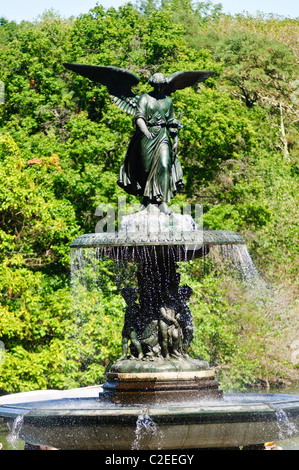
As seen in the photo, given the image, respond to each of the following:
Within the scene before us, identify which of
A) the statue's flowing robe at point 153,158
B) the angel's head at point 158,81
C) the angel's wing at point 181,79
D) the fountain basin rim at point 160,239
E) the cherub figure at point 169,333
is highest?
the angel's wing at point 181,79

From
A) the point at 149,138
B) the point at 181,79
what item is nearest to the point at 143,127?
the point at 149,138

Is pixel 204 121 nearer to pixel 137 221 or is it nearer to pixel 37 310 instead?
pixel 37 310

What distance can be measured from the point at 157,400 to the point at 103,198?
648 inches

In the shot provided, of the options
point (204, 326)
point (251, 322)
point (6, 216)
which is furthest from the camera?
point (251, 322)

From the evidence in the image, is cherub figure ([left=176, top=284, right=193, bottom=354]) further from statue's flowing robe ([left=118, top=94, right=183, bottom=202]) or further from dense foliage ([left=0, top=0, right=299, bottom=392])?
dense foliage ([left=0, top=0, right=299, bottom=392])

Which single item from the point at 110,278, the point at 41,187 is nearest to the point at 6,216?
the point at 41,187

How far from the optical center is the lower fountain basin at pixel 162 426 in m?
9.37

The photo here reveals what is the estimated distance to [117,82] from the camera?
1277cm

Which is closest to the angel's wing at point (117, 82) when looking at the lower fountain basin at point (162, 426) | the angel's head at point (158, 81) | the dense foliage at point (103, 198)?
the angel's head at point (158, 81)

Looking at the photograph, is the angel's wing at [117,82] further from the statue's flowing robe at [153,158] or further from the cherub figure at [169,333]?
the cherub figure at [169,333]

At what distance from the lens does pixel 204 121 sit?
97.1 feet

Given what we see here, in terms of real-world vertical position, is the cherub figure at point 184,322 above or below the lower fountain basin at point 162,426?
above
